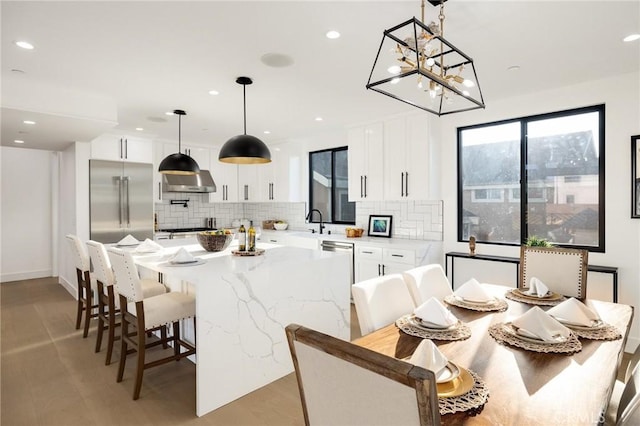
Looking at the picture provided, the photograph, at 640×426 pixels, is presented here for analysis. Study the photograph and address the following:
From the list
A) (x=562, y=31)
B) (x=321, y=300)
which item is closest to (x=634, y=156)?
(x=562, y=31)

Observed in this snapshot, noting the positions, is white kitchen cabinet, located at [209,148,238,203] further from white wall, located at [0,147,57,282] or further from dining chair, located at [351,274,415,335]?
dining chair, located at [351,274,415,335]

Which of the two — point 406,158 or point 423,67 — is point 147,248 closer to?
point 423,67

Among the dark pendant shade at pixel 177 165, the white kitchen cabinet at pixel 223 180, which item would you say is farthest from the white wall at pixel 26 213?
the dark pendant shade at pixel 177 165

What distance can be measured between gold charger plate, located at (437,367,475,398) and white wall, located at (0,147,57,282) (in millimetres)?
7715

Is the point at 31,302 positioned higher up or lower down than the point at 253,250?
lower down

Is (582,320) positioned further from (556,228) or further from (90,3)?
(90,3)

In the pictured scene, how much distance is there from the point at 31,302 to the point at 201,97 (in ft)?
12.8

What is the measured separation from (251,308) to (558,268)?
2341mm

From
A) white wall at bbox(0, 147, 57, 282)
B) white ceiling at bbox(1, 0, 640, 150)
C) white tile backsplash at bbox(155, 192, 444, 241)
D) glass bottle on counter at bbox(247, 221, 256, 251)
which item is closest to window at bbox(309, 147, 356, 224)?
white tile backsplash at bbox(155, 192, 444, 241)

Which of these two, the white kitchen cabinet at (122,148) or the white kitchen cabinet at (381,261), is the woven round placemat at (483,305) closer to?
the white kitchen cabinet at (381,261)

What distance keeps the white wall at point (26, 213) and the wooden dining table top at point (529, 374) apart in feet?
23.8

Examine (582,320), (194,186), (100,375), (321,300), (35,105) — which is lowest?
(100,375)

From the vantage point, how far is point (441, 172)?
179 inches

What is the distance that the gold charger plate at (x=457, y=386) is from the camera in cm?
112
